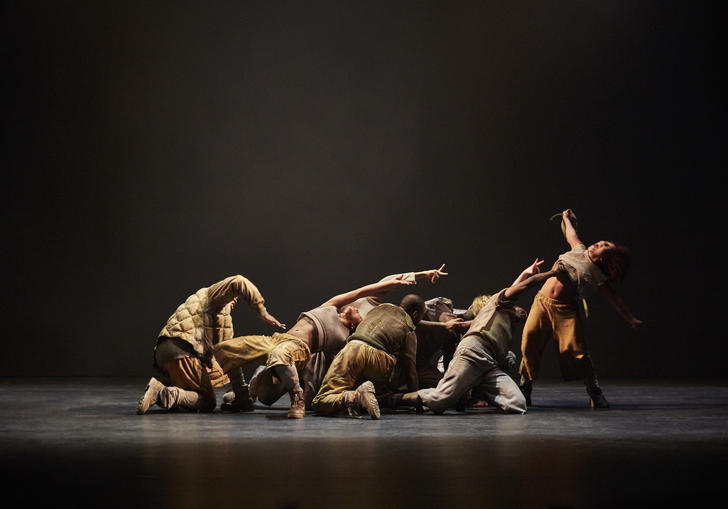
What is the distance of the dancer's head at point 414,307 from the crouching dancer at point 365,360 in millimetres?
145

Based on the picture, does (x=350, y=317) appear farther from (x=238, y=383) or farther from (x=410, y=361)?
(x=238, y=383)

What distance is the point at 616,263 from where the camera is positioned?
5.45 metres

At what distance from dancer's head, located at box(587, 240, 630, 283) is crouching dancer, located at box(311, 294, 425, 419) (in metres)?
1.36

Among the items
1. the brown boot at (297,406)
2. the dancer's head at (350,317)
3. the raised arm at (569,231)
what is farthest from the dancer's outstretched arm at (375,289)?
the raised arm at (569,231)

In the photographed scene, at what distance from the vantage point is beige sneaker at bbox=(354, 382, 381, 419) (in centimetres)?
454

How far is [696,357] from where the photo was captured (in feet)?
26.3

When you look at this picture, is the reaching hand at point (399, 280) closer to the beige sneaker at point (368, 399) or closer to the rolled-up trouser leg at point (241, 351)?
the rolled-up trouser leg at point (241, 351)

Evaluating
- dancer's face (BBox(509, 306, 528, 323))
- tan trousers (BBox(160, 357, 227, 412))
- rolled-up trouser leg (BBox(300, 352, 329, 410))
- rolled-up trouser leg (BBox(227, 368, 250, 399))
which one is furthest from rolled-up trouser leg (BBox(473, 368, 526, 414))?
tan trousers (BBox(160, 357, 227, 412))

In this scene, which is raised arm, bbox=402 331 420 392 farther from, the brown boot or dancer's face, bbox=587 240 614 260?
dancer's face, bbox=587 240 614 260

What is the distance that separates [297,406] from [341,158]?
383cm

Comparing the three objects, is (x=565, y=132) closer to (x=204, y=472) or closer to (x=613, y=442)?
(x=613, y=442)

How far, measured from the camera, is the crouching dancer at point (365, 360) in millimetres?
4723

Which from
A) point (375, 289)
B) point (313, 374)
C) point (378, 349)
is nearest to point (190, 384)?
point (313, 374)

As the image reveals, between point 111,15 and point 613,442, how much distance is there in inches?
258
